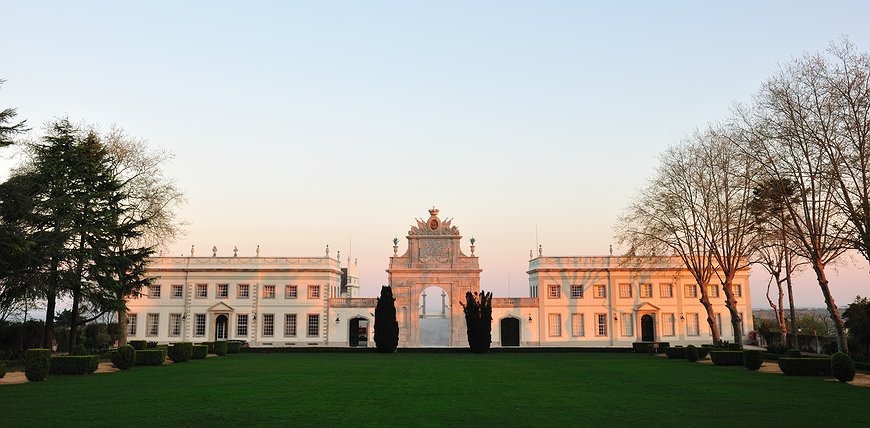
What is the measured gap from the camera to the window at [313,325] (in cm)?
5841

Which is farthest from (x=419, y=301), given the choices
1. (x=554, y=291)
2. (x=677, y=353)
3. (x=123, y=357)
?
(x=123, y=357)

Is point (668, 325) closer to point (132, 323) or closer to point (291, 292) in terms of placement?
point (291, 292)

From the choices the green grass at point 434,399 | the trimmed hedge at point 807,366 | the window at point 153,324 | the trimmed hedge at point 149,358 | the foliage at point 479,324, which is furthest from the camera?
the window at point 153,324

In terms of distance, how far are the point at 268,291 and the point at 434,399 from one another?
43.9m

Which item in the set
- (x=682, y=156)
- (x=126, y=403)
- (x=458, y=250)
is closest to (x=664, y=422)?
(x=126, y=403)

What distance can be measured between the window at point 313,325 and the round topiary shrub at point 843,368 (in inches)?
1693

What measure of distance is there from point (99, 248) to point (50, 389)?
48.9 feet

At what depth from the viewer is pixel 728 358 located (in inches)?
1267

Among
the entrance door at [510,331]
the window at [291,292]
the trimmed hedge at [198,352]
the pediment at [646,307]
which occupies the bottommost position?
the trimmed hedge at [198,352]

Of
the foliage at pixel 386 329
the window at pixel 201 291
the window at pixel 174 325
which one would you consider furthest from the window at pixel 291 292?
the foliage at pixel 386 329

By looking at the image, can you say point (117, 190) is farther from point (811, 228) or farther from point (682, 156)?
point (811, 228)

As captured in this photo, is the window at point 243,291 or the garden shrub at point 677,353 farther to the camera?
the window at point 243,291

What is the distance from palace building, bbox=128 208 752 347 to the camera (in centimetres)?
5741

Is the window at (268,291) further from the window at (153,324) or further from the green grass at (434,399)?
the green grass at (434,399)
